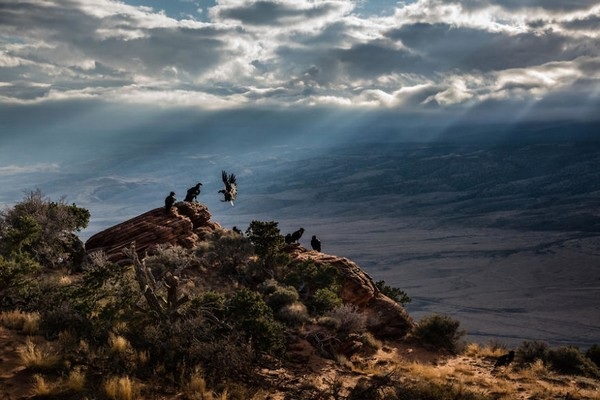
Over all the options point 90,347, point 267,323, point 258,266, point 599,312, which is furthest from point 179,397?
point 599,312

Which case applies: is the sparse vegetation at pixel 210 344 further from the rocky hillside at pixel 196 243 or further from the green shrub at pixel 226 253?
the green shrub at pixel 226 253

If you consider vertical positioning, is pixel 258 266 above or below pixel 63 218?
below

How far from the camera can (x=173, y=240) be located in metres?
33.5

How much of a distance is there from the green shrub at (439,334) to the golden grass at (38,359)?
20.2 metres

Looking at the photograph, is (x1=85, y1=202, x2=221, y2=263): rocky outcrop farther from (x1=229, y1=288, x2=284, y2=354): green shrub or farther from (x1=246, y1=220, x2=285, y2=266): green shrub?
(x1=229, y1=288, x2=284, y2=354): green shrub

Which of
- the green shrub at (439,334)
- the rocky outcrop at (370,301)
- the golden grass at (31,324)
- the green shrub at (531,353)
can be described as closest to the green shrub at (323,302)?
the rocky outcrop at (370,301)

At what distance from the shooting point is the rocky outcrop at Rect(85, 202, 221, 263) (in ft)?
105

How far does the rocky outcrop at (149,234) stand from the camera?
3216cm

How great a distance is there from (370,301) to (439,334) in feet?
15.3

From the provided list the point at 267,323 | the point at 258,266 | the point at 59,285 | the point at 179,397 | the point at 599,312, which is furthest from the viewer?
the point at 599,312

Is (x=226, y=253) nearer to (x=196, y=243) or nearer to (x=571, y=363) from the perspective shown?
(x=196, y=243)

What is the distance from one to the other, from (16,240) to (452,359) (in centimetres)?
2345

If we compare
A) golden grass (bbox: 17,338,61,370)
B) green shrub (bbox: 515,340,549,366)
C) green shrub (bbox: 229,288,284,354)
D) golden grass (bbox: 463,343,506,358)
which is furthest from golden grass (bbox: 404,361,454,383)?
golden grass (bbox: 17,338,61,370)

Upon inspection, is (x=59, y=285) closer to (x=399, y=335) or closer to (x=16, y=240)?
(x=16, y=240)
